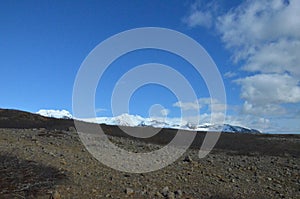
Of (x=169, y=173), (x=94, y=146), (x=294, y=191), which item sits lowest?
(x=294, y=191)

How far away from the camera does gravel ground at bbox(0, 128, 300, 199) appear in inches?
449

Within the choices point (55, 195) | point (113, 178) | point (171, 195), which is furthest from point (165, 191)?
point (55, 195)

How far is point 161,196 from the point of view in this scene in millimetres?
11664

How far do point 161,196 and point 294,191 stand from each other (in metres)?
5.43

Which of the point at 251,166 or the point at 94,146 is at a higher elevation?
the point at 94,146

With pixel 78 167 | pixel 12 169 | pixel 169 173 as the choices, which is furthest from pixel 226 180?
pixel 12 169

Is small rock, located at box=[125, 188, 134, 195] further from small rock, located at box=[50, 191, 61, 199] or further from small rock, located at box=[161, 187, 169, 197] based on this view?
small rock, located at box=[50, 191, 61, 199]

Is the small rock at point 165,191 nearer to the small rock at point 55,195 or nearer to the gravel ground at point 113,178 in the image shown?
the gravel ground at point 113,178

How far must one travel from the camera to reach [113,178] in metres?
12.8

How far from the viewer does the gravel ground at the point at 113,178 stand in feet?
37.4

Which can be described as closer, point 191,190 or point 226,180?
point 191,190

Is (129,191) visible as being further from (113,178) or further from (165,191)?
(113,178)

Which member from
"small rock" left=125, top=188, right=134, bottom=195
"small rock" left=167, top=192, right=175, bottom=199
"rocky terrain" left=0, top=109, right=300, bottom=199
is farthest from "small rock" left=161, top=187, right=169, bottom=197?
"small rock" left=125, top=188, right=134, bottom=195

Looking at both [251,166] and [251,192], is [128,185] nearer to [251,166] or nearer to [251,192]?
[251,192]
